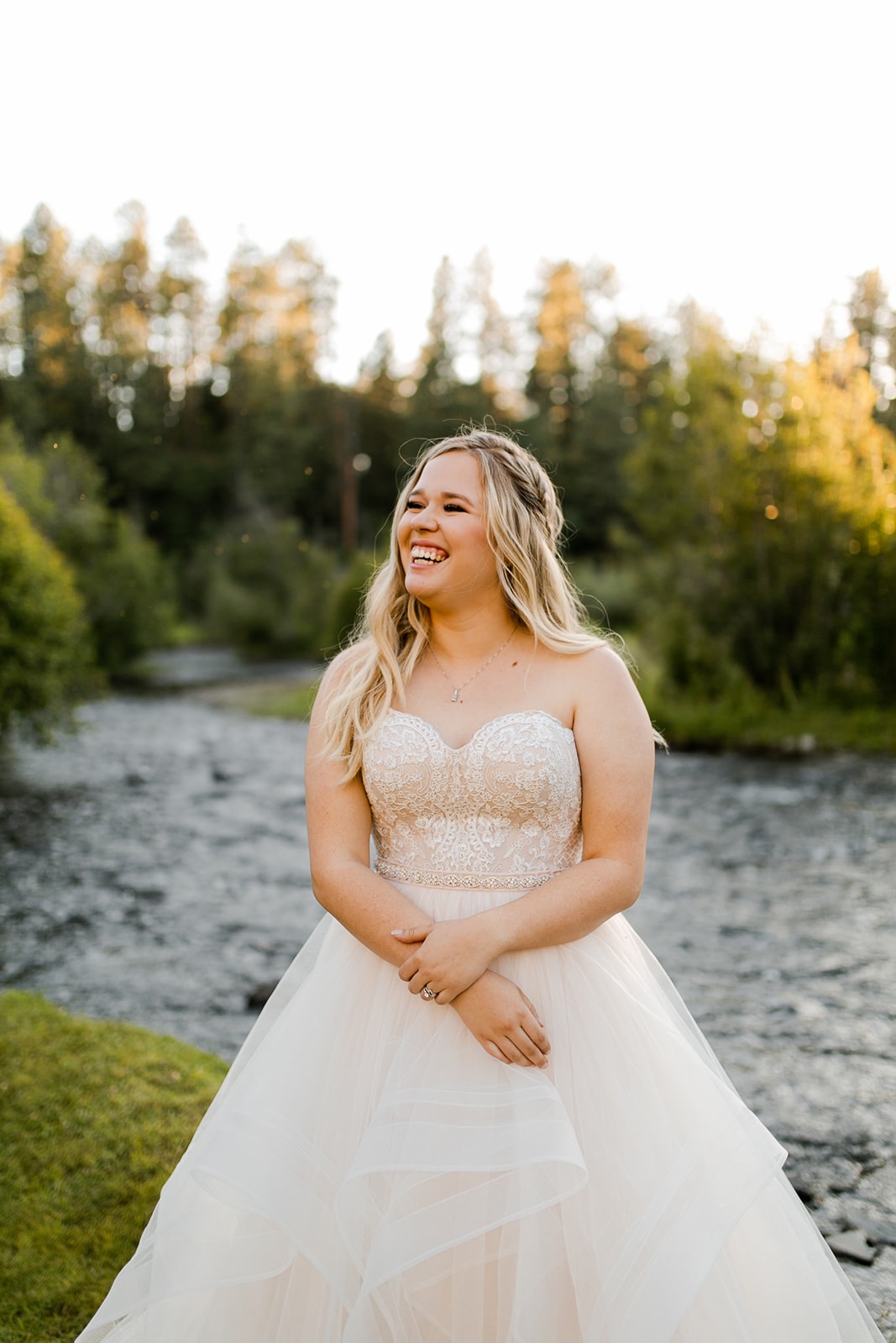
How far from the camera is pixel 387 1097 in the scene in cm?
239

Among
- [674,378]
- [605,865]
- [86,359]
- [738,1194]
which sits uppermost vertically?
→ [86,359]


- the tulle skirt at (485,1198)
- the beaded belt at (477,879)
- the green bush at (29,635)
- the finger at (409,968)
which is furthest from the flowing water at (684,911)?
the finger at (409,968)

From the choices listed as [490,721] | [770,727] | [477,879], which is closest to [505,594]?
[490,721]

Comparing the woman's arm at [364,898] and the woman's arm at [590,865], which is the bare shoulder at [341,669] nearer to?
the woman's arm at [364,898]

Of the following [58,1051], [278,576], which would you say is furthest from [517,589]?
[278,576]

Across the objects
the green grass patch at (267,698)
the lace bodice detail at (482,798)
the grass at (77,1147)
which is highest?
the lace bodice detail at (482,798)

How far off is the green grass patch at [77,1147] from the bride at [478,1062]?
0.88 metres

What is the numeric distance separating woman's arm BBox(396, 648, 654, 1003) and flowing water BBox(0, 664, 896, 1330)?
2070mm

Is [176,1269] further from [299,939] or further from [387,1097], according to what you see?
[299,939]

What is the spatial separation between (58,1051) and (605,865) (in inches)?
142

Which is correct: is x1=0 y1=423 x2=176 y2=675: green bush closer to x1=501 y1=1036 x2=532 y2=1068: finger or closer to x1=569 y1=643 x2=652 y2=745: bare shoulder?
x1=569 y1=643 x2=652 y2=745: bare shoulder

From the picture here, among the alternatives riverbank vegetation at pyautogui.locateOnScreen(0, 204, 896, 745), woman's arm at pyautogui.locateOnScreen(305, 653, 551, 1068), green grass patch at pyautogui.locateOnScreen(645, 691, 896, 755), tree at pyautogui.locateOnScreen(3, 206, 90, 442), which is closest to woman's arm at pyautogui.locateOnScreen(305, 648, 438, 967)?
woman's arm at pyautogui.locateOnScreen(305, 653, 551, 1068)

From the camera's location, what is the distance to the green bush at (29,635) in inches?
587

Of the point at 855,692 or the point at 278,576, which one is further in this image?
the point at 278,576
